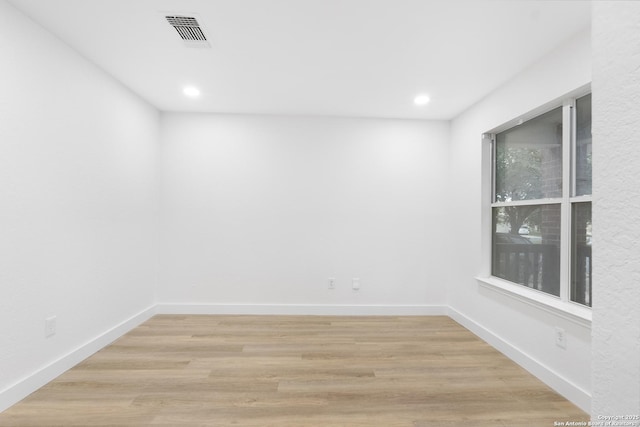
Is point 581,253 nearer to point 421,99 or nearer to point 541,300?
point 541,300

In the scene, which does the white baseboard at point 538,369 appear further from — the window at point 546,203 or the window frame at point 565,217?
the window at point 546,203

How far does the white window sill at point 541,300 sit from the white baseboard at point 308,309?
948mm

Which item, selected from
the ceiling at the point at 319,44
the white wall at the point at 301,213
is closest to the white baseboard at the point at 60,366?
the white wall at the point at 301,213

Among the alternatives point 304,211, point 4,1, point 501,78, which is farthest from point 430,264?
point 4,1

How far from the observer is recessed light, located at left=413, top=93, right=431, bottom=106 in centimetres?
327

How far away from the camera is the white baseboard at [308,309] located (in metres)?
3.84

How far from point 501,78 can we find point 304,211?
241cm

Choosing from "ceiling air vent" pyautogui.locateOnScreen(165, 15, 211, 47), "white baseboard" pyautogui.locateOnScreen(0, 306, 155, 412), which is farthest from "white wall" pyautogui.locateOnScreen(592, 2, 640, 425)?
"white baseboard" pyautogui.locateOnScreen(0, 306, 155, 412)

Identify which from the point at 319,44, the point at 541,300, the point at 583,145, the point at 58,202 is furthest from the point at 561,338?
the point at 58,202

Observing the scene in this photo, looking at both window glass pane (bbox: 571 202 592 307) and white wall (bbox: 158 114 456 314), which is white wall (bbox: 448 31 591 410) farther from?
white wall (bbox: 158 114 456 314)

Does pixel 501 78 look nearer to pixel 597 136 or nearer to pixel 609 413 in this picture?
pixel 597 136

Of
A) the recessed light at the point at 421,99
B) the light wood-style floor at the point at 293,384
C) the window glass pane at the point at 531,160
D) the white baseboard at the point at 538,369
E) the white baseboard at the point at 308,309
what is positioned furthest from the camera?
the white baseboard at the point at 308,309

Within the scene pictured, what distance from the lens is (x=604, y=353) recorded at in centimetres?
57

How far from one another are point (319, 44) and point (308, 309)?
9.38 feet
